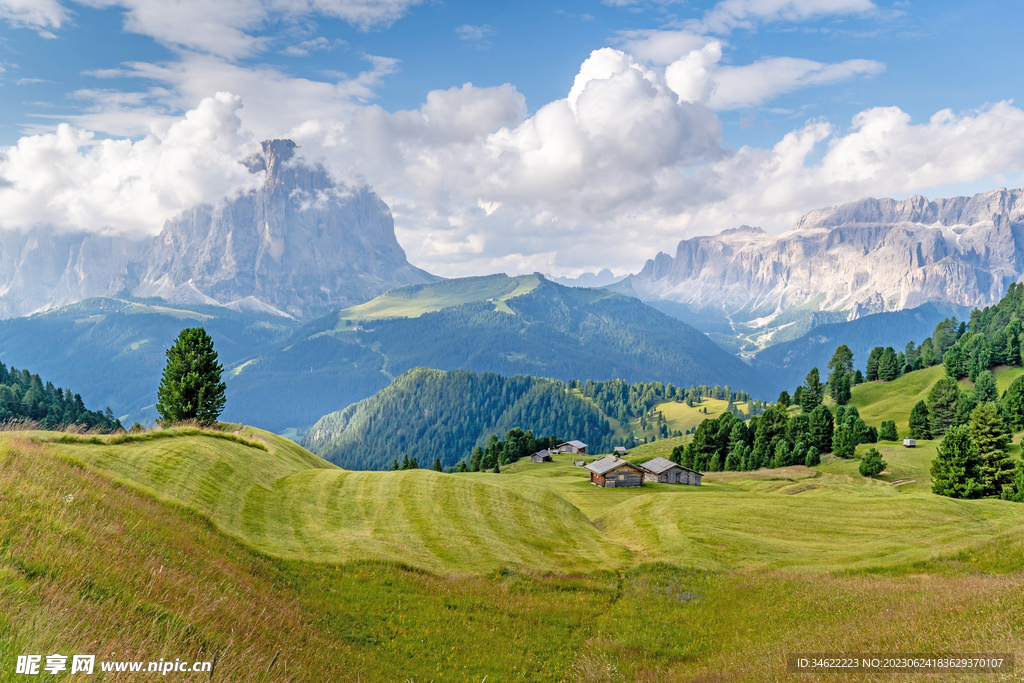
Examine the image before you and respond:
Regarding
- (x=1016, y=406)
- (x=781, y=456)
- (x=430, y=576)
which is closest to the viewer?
(x=430, y=576)

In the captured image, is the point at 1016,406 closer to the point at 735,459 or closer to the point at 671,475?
the point at 735,459

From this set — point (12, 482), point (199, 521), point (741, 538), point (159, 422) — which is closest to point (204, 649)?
point (12, 482)

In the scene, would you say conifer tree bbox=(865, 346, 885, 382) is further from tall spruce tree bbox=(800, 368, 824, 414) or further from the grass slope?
the grass slope

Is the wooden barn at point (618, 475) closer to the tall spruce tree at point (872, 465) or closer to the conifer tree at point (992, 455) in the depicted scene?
the tall spruce tree at point (872, 465)

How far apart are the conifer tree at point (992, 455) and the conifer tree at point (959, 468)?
2.61 feet

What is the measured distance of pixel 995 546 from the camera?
108 feet

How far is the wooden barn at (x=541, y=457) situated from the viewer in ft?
506

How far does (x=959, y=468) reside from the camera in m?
65.2

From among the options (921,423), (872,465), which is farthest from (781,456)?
(921,423)

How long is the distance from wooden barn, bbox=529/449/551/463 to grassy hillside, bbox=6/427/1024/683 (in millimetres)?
108220

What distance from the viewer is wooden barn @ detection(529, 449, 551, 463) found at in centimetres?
15410

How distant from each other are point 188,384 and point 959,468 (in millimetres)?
96783

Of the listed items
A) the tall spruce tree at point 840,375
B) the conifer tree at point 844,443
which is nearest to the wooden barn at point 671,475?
the conifer tree at point 844,443

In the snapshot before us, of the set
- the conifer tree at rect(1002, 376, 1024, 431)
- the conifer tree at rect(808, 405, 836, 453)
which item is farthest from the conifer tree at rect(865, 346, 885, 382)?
the conifer tree at rect(808, 405, 836, 453)
